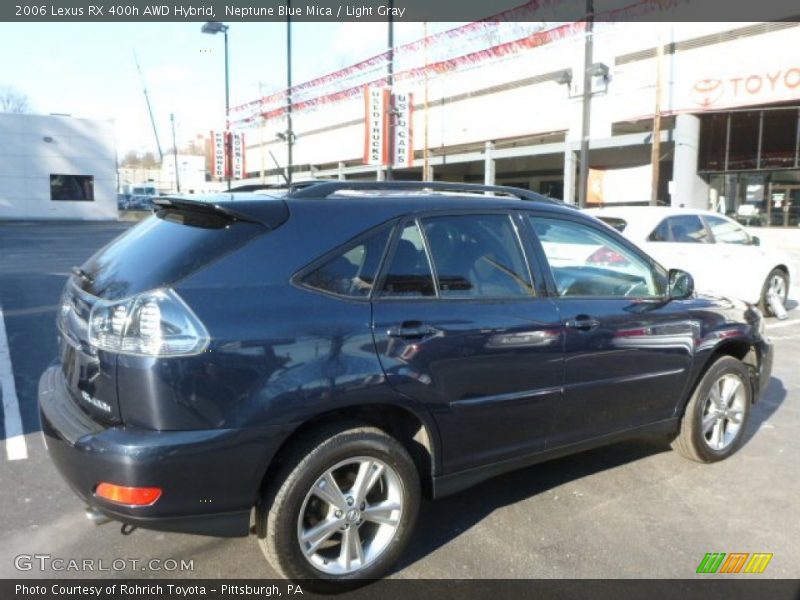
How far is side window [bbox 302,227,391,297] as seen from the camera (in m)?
2.78

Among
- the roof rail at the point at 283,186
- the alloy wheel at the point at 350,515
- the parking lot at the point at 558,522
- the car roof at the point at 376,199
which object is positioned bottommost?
the parking lot at the point at 558,522

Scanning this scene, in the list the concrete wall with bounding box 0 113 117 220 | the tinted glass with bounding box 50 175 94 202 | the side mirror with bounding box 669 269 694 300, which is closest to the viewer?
the side mirror with bounding box 669 269 694 300

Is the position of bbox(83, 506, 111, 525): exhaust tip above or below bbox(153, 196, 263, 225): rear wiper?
below

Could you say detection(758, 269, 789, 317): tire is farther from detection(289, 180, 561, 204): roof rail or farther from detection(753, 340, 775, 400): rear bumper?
detection(289, 180, 561, 204): roof rail

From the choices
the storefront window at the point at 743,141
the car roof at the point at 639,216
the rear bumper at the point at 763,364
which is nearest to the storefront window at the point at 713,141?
the storefront window at the point at 743,141

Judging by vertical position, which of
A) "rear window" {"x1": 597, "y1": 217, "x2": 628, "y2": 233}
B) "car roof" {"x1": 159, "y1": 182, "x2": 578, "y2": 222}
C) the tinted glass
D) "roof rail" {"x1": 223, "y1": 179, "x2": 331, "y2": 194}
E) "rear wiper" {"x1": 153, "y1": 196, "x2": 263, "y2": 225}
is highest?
the tinted glass

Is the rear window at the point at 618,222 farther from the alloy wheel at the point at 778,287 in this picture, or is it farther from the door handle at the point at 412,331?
the door handle at the point at 412,331

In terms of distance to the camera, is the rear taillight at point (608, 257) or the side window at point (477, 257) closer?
the side window at point (477, 257)

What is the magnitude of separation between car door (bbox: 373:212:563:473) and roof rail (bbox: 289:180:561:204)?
0.84 feet

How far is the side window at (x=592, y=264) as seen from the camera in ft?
11.8

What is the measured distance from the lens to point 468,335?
3039mm

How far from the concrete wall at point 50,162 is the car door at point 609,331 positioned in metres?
36.3

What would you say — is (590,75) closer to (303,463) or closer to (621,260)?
(621,260)

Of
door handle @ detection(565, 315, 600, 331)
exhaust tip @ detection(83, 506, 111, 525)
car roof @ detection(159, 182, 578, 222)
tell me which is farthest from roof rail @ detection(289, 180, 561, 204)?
exhaust tip @ detection(83, 506, 111, 525)
